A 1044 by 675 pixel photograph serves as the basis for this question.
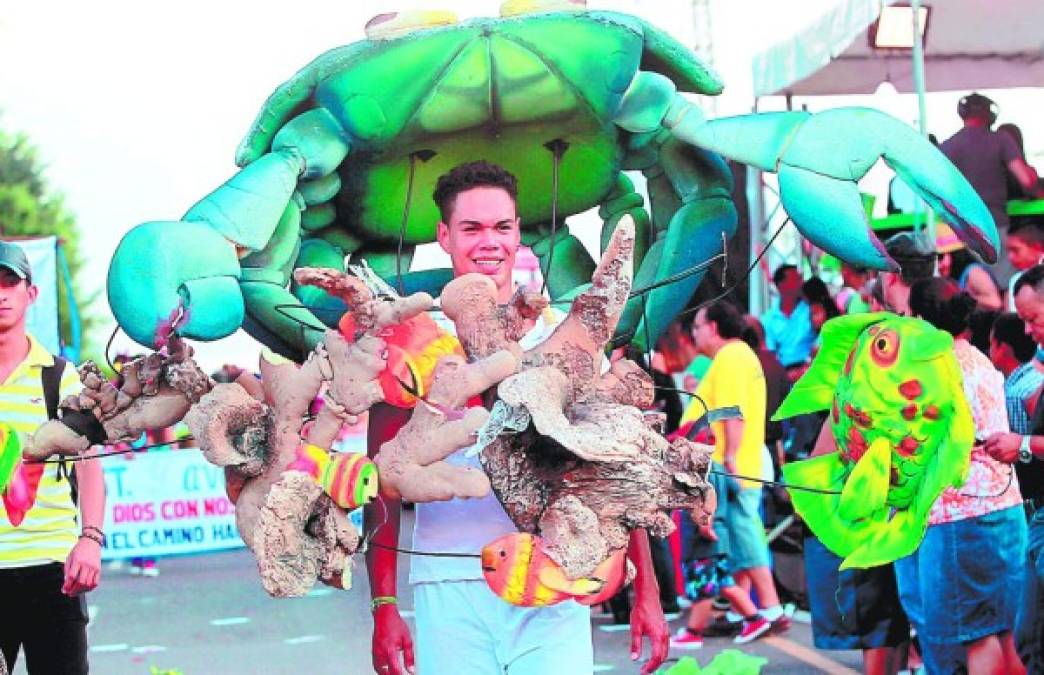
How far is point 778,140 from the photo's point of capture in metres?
3.66

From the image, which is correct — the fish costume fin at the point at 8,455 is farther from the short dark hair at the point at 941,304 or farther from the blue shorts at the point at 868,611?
the blue shorts at the point at 868,611

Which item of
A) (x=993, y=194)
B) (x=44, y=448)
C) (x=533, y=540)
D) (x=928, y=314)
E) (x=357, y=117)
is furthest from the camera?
(x=993, y=194)

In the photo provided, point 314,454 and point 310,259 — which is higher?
point 310,259

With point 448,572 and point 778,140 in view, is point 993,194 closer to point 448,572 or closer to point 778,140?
point 778,140

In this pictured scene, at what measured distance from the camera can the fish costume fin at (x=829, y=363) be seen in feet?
12.2

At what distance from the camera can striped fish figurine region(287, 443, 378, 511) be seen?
109 inches

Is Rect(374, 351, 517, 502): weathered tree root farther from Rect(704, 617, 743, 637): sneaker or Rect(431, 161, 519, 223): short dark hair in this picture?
Rect(704, 617, 743, 637): sneaker

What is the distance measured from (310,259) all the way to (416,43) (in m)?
0.66

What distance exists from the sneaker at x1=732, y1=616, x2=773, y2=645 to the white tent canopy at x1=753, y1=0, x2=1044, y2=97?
11.0 feet

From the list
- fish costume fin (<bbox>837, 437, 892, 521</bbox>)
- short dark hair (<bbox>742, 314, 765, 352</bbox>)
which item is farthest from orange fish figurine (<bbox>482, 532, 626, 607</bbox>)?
short dark hair (<bbox>742, 314, 765, 352</bbox>)

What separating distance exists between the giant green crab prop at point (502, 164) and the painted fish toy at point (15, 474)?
12.6 inches

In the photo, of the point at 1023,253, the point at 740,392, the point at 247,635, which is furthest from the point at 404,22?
the point at 247,635

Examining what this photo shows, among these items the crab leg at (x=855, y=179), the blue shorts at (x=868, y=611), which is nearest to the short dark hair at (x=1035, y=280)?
the blue shorts at (x=868, y=611)

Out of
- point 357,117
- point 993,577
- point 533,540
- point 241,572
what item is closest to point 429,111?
point 357,117
